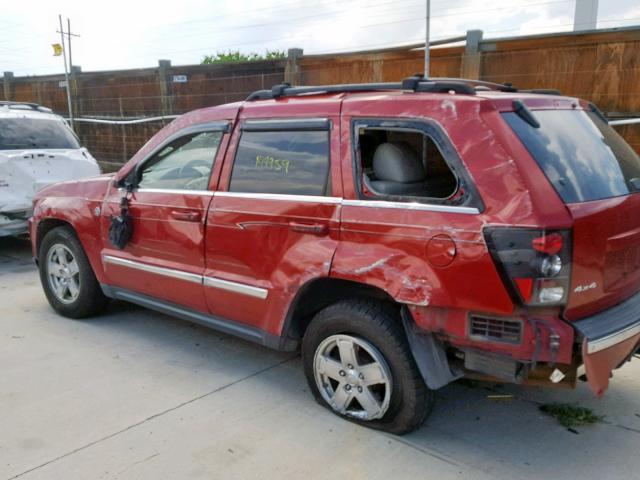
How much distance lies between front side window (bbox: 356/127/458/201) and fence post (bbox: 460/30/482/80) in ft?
19.0

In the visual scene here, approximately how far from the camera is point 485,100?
2.80 meters

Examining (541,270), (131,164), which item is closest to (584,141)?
(541,270)

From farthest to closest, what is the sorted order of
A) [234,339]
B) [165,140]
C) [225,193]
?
[234,339] < [165,140] < [225,193]

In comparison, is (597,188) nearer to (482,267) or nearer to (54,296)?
(482,267)

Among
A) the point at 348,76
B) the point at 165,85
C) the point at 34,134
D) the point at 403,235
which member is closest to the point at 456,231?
the point at 403,235

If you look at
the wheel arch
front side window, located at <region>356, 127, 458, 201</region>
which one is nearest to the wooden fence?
front side window, located at <region>356, 127, 458, 201</region>

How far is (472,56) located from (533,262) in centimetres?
686

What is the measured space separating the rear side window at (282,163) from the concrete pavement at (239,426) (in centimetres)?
136

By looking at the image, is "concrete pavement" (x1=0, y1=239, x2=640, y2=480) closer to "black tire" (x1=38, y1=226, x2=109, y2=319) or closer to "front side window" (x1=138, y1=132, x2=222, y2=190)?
"black tire" (x1=38, y1=226, x2=109, y2=319)

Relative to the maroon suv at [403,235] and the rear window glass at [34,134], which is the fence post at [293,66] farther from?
the maroon suv at [403,235]

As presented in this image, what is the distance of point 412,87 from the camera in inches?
124

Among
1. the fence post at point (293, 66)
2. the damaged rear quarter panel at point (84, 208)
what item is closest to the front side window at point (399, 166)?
the damaged rear quarter panel at point (84, 208)

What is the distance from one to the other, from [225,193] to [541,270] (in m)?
2.08

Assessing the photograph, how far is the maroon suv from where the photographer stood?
104 inches
